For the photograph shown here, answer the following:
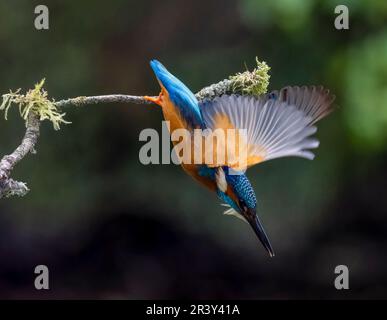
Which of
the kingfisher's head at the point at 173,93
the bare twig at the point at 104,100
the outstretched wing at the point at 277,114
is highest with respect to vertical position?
the kingfisher's head at the point at 173,93

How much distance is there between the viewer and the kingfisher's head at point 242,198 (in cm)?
224

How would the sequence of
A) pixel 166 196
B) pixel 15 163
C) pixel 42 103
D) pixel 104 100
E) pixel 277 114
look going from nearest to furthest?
pixel 15 163, pixel 104 100, pixel 42 103, pixel 277 114, pixel 166 196

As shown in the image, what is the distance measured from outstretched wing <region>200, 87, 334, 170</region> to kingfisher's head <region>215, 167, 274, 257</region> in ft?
0.42

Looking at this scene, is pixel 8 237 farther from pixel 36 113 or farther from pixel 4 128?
pixel 36 113

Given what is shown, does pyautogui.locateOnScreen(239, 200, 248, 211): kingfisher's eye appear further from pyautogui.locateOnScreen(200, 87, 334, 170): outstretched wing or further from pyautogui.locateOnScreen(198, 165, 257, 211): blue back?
pyautogui.locateOnScreen(200, 87, 334, 170): outstretched wing

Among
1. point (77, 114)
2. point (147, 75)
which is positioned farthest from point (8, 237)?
point (147, 75)

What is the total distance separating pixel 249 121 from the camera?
2225mm

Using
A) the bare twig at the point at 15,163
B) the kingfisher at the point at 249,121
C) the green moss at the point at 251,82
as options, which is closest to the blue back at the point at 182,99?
the kingfisher at the point at 249,121

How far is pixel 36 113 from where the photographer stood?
2020 mm

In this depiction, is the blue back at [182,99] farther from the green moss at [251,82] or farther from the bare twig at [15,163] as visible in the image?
the bare twig at [15,163]

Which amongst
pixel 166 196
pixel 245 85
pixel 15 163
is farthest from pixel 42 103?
pixel 166 196

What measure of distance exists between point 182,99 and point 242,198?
36 cm

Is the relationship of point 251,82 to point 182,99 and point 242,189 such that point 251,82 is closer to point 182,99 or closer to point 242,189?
point 182,99

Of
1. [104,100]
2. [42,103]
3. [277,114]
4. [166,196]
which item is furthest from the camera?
[166,196]
